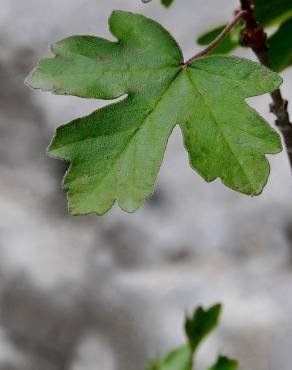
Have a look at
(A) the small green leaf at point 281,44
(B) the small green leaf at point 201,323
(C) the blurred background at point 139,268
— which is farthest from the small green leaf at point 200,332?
(C) the blurred background at point 139,268

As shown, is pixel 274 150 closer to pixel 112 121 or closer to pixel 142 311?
pixel 112 121

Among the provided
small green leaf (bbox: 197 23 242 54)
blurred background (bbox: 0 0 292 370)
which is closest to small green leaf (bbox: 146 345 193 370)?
small green leaf (bbox: 197 23 242 54)

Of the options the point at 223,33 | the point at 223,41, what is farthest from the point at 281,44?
the point at 223,33

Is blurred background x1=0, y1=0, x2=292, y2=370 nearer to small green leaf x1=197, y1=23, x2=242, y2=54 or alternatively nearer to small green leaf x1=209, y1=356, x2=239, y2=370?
small green leaf x1=209, y1=356, x2=239, y2=370

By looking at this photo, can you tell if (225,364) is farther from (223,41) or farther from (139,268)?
(139,268)

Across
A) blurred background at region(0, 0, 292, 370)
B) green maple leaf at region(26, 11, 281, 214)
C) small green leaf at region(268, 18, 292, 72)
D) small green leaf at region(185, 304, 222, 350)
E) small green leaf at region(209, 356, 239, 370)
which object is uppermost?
green maple leaf at region(26, 11, 281, 214)

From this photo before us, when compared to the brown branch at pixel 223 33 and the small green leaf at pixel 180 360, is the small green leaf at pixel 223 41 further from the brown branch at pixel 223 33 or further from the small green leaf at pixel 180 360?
the small green leaf at pixel 180 360

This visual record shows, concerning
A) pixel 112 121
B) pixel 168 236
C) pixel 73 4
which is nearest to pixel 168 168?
pixel 168 236
